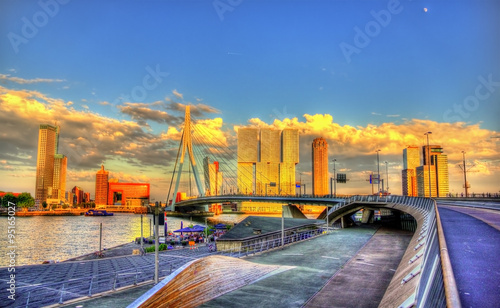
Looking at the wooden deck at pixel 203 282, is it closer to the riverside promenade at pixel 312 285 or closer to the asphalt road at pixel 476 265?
the riverside promenade at pixel 312 285

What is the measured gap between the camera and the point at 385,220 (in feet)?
239

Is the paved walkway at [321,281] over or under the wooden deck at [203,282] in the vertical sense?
under

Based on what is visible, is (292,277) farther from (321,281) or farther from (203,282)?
(203,282)

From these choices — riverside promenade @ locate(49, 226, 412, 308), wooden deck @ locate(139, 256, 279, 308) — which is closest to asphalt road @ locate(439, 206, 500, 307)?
riverside promenade @ locate(49, 226, 412, 308)

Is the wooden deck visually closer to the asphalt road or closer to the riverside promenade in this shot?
the riverside promenade

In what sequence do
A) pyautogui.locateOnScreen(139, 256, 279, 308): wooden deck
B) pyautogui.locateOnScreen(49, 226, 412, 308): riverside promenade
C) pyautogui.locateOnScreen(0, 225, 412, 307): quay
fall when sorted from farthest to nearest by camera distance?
pyautogui.locateOnScreen(0, 225, 412, 307): quay, pyautogui.locateOnScreen(49, 226, 412, 308): riverside promenade, pyautogui.locateOnScreen(139, 256, 279, 308): wooden deck

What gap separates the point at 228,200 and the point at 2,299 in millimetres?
107039

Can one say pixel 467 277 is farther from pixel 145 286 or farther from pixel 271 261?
pixel 271 261

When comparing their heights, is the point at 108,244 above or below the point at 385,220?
below

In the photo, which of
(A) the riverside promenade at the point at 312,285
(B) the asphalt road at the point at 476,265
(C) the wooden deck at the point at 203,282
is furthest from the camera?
(A) the riverside promenade at the point at 312,285

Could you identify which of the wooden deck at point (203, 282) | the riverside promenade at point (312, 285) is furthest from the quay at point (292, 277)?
the wooden deck at point (203, 282)

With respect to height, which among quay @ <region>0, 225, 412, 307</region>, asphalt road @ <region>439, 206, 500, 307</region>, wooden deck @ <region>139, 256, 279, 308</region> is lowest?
quay @ <region>0, 225, 412, 307</region>

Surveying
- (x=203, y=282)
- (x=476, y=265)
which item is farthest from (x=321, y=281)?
(x=476, y=265)

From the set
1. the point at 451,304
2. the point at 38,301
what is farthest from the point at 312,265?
the point at 451,304
